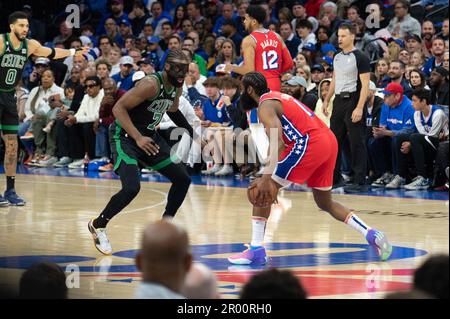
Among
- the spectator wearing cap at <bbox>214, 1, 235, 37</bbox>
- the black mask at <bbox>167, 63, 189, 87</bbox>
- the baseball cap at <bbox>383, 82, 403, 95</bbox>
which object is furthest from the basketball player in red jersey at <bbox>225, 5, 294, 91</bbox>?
the spectator wearing cap at <bbox>214, 1, 235, 37</bbox>

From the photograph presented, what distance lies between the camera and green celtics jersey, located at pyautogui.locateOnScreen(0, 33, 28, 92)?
11.2 metres

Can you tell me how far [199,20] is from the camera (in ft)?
63.2

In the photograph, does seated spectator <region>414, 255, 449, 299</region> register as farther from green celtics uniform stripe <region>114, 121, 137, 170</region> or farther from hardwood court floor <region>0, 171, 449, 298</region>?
green celtics uniform stripe <region>114, 121, 137, 170</region>

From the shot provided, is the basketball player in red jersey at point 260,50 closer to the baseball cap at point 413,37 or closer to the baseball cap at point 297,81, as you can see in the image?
the baseball cap at point 297,81

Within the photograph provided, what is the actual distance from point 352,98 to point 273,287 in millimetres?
9880

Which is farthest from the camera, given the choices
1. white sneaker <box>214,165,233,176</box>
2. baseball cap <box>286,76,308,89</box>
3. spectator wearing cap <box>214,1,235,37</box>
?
spectator wearing cap <box>214,1,235,37</box>

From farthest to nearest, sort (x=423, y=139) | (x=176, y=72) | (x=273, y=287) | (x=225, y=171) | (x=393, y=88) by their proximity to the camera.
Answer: (x=225, y=171)
(x=393, y=88)
(x=423, y=139)
(x=176, y=72)
(x=273, y=287)

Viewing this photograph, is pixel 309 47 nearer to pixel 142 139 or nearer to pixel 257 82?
pixel 142 139

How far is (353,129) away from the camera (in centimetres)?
1296

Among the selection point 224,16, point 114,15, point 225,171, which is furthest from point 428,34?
point 114,15

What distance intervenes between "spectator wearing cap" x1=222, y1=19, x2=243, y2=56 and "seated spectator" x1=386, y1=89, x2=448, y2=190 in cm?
511

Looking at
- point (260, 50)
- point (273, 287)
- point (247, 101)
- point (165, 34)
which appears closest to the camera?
point (273, 287)

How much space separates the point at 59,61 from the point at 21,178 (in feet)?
16.0
